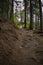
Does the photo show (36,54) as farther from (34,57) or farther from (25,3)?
(25,3)

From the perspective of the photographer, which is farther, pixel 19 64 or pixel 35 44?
pixel 35 44

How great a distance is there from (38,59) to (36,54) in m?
0.71

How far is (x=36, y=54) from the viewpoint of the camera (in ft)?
28.1

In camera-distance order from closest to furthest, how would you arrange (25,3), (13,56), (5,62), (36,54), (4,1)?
(5,62) → (13,56) → (36,54) → (4,1) → (25,3)

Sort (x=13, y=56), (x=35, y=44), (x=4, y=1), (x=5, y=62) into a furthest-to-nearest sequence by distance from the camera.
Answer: (x=4, y=1) → (x=35, y=44) → (x=13, y=56) → (x=5, y=62)

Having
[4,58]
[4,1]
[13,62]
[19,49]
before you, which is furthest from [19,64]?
[4,1]

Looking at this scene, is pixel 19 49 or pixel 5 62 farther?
pixel 19 49

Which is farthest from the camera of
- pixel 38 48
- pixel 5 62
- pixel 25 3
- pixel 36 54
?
pixel 25 3

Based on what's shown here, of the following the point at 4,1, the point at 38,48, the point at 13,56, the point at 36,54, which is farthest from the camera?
the point at 4,1

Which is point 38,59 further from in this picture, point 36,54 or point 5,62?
point 5,62

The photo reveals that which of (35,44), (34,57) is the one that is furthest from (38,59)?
(35,44)

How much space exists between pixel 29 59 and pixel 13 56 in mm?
822

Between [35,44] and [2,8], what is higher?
[2,8]

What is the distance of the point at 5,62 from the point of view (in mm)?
7008
